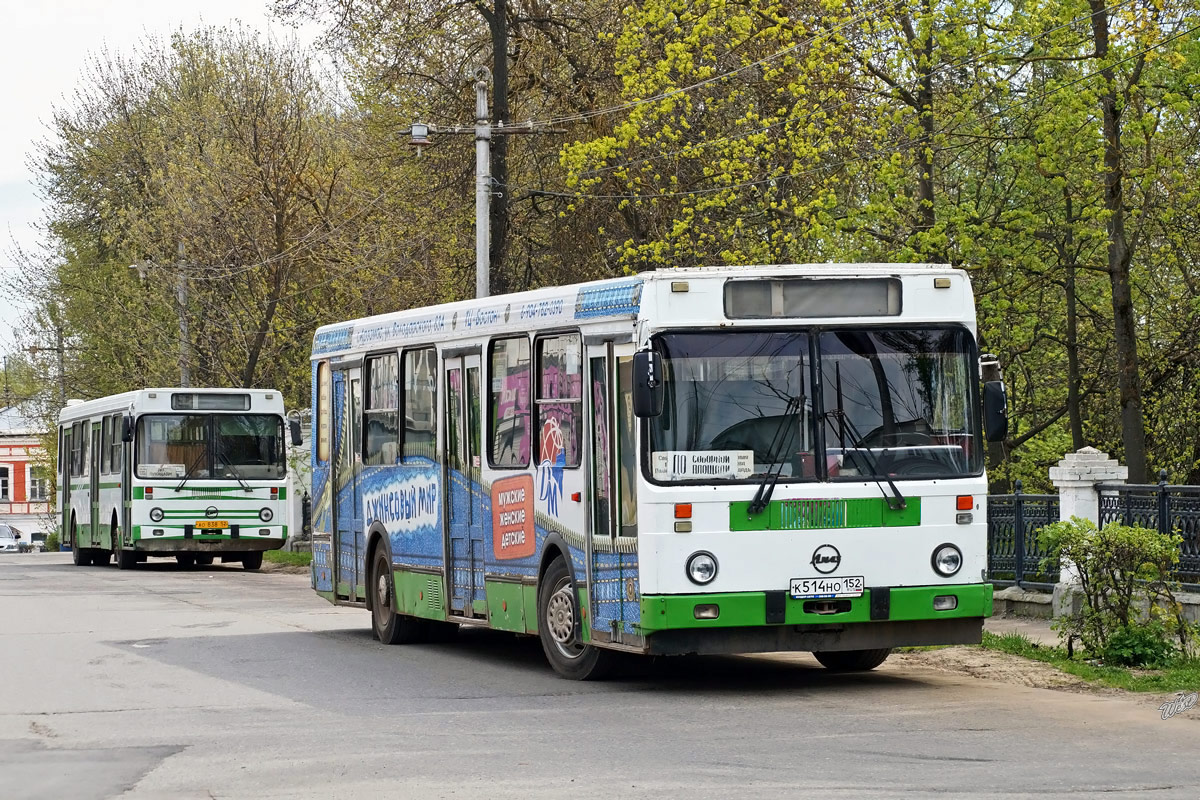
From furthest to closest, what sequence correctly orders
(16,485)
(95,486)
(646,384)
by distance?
(16,485)
(95,486)
(646,384)

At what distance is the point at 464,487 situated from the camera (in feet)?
51.9

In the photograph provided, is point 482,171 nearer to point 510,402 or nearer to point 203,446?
point 203,446

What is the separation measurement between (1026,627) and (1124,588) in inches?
140

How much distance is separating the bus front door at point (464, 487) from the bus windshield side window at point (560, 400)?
1.22 metres

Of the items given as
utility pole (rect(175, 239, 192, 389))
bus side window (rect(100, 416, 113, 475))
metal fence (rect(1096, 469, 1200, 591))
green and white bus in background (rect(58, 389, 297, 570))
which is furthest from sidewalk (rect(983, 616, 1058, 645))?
utility pole (rect(175, 239, 192, 389))

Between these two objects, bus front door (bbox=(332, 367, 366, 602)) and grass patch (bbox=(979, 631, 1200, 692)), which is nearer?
grass patch (bbox=(979, 631, 1200, 692))

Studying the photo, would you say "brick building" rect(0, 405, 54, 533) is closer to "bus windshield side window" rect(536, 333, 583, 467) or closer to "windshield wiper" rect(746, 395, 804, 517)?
"bus windshield side window" rect(536, 333, 583, 467)

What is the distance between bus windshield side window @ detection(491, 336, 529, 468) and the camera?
14789mm

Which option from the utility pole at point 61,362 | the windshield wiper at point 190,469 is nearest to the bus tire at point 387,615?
the windshield wiper at point 190,469

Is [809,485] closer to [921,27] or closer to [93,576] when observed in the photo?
[921,27]

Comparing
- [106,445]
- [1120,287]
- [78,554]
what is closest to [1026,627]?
[1120,287]

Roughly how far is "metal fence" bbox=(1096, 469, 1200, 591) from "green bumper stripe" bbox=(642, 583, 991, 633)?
342 centimetres

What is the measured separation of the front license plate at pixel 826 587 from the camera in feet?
42.0

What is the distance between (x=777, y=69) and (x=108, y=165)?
30.5m
